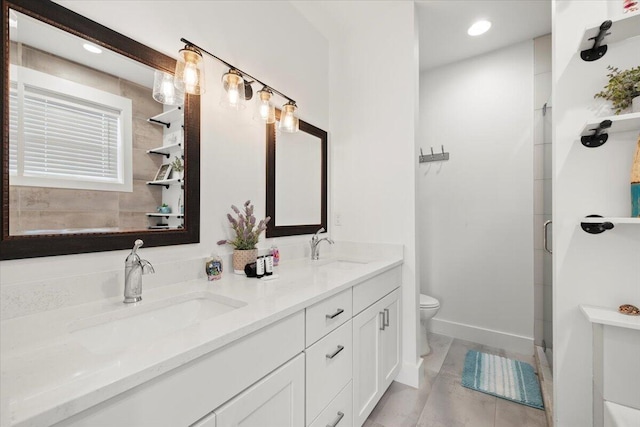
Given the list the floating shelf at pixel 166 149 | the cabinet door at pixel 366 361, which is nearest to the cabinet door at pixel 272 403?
the cabinet door at pixel 366 361

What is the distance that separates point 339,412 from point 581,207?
1.43 metres

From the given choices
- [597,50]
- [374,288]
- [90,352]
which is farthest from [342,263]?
[597,50]

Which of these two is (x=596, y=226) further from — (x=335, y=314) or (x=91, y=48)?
(x=91, y=48)

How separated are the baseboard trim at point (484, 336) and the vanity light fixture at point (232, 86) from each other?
233 cm

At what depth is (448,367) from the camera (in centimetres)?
219

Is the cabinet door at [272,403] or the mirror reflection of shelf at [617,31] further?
the mirror reflection of shelf at [617,31]

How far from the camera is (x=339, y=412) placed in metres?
1.26

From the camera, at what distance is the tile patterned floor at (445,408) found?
1601 millimetres

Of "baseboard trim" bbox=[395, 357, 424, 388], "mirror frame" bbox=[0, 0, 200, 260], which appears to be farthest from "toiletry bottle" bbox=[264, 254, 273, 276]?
"baseboard trim" bbox=[395, 357, 424, 388]

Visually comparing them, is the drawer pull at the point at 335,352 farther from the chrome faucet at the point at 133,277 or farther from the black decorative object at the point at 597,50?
the black decorative object at the point at 597,50

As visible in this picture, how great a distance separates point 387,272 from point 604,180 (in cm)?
112

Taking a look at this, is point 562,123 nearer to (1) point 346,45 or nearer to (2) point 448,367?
(1) point 346,45

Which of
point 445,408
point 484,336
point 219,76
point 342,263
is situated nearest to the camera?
point 219,76

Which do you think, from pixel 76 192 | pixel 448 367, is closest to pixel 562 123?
pixel 448 367
